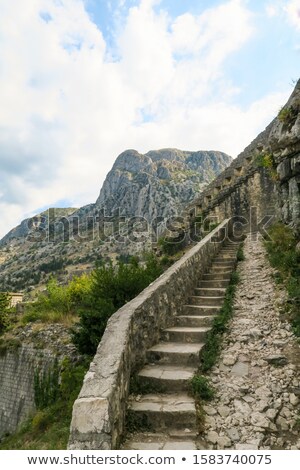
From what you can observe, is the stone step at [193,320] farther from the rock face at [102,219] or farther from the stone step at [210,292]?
the rock face at [102,219]

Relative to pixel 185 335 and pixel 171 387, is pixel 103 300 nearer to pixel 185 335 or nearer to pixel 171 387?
pixel 185 335

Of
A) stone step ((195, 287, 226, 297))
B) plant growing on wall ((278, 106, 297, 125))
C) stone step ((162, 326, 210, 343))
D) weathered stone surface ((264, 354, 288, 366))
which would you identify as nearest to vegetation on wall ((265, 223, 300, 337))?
weathered stone surface ((264, 354, 288, 366))

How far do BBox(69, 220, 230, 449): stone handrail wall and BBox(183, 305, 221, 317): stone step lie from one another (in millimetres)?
170

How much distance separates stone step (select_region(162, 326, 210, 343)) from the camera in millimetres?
5180

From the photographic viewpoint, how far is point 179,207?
8706 centimetres

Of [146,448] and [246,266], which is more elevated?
[246,266]

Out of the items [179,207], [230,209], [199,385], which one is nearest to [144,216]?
[179,207]

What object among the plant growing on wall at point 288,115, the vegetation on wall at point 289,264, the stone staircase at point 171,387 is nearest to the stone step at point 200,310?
the stone staircase at point 171,387

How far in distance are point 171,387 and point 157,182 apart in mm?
97828

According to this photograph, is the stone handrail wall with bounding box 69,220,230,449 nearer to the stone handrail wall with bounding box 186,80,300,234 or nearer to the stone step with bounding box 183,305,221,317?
the stone step with bounding box 183,305,221,317

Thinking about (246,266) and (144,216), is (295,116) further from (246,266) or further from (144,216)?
(144,216)

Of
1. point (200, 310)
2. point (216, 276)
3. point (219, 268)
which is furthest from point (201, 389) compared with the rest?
point (219, 268)

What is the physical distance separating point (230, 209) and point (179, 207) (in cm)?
6948

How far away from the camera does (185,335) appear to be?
17.1 ft
